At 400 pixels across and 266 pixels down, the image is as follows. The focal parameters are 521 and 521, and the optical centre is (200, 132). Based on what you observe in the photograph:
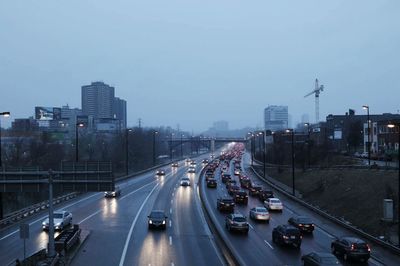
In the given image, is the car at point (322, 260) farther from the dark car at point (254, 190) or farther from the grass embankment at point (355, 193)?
the dark car at point (254, 190)

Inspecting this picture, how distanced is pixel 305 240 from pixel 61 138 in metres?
117

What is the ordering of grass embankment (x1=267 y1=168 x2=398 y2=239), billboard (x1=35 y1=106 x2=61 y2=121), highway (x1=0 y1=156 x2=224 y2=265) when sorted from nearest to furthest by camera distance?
highway (x1=0 y1=156 x2=224 y2=265) → grass embankment (x1=267 y1=168 x2=398 y2=239) → billboard (x1=35 y1=106 x2=61 y2=121)

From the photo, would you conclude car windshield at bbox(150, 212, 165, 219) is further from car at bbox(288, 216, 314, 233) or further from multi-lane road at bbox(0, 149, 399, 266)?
car at bbox(288, 216, 314, 233)

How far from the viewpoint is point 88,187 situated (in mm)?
32312

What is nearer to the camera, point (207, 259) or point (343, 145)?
point (207, 259)

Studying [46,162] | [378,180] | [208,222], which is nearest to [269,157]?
[46,162]

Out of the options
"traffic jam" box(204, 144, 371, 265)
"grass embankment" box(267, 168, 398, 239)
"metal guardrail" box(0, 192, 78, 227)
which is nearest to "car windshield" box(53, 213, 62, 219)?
"metal guardrail" box(0, 192, 78, 227)

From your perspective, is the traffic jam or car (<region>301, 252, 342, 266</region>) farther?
the traffic jam

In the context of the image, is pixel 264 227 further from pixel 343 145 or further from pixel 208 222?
pixel 343 145

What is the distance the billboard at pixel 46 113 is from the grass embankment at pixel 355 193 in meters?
125

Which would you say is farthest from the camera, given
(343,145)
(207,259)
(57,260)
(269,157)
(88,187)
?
(343,145)

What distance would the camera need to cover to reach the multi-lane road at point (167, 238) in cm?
2809

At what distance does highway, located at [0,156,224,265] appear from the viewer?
28391 millimetres

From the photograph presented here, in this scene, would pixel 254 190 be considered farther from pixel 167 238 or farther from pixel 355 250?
pixel 355 250
